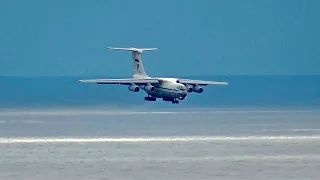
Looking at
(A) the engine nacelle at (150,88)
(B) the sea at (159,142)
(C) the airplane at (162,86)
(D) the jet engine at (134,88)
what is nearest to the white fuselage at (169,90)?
(C) the airplane at (162,86)

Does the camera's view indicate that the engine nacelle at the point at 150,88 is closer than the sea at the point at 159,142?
No

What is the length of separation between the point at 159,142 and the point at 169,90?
26.0 meters

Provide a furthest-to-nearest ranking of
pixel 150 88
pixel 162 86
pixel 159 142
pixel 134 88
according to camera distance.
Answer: pixel 134 88
pixel 150 88
pixel 162 86
pixel 159 142

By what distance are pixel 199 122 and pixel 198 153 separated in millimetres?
12016

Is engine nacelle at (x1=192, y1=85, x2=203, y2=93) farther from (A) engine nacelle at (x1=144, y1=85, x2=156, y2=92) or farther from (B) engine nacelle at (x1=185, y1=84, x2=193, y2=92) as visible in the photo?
(A) engine nacelle at (x1=144, y1=85, x2=156, y2=92)

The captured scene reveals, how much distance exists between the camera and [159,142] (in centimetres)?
3272

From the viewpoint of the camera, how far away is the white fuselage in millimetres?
58125

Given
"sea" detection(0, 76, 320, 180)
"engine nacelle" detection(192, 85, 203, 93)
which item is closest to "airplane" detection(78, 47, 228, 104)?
"engine nacelle" detection(192, 85, 203, 93)

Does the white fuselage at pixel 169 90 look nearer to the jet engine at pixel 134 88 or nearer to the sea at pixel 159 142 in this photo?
the jet engine at pixel 134 88

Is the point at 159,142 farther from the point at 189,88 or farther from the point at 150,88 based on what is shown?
the point at 189,88

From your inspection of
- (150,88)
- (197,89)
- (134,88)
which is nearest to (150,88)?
(150,88)

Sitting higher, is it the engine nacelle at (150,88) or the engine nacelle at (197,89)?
the engine nacelle at (197,89)

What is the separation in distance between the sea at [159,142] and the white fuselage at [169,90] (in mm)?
5153

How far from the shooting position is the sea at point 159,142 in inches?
1013
